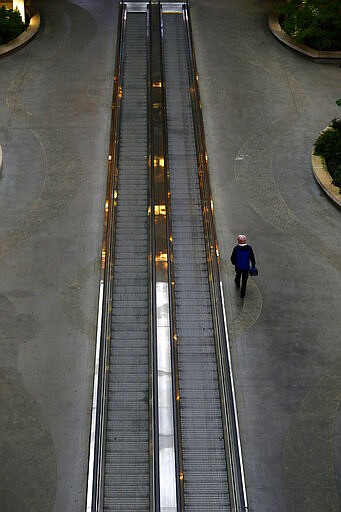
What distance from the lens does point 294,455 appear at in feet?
38.3

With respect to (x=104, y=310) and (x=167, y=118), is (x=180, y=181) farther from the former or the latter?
(x=104, y=310)

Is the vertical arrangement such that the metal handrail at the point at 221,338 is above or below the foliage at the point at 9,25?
below

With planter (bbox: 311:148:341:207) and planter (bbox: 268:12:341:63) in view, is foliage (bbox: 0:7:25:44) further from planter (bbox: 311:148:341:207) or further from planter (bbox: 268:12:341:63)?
planter (bbox: 311:148:341:207)

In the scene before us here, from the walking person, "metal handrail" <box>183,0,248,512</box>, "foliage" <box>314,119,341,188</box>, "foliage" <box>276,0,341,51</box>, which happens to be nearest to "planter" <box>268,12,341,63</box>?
"foliage" <box>276,0,341,51</box>

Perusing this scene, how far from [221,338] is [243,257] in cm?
173

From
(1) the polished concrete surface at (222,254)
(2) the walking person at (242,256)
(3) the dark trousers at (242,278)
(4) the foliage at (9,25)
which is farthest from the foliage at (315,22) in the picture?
(2) the walking person at (242,256)

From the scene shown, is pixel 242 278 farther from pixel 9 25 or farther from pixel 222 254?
pixel 9 25

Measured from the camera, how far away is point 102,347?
1217 cm

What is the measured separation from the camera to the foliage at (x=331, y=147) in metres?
18.0

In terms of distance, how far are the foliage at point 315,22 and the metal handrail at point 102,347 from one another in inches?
336

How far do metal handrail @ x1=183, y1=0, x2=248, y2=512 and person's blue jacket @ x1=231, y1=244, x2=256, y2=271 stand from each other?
1.26ft

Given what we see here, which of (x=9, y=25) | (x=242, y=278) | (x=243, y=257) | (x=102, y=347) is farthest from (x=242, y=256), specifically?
(x=9, y=25)

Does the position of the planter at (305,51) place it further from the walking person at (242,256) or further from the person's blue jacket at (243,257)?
the person's blue jacket at (243,257)

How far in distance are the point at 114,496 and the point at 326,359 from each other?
452 cm
